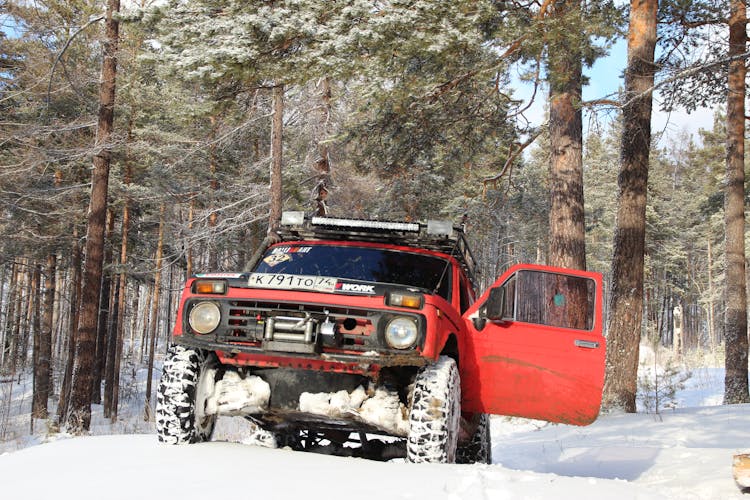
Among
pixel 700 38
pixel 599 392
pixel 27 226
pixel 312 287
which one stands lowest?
pixel 599 392

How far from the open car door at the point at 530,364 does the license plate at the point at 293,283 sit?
156 cm

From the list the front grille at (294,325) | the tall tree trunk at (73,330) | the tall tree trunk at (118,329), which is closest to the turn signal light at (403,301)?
the front grille at (294,325)

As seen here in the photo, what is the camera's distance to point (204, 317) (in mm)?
5023

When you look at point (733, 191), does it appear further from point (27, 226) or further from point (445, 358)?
point (27, 226)

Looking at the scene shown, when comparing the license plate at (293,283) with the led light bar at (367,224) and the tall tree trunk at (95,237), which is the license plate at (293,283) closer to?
the led light bar at (367,224)

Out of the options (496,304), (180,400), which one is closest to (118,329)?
(180,400)

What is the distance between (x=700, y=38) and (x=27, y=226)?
75.6 feet

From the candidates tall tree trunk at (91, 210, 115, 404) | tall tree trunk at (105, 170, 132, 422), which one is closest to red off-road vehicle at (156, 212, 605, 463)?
tall tree trunk at (105, 170, 132, 422)

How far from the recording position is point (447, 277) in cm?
642

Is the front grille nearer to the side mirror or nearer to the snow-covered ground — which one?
the snow-covered ground

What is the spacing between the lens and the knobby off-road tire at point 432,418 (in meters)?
4.62

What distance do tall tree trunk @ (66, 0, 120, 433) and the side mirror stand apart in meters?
13.0

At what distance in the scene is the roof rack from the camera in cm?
644

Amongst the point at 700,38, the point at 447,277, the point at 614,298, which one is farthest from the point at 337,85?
the point at 447,277
